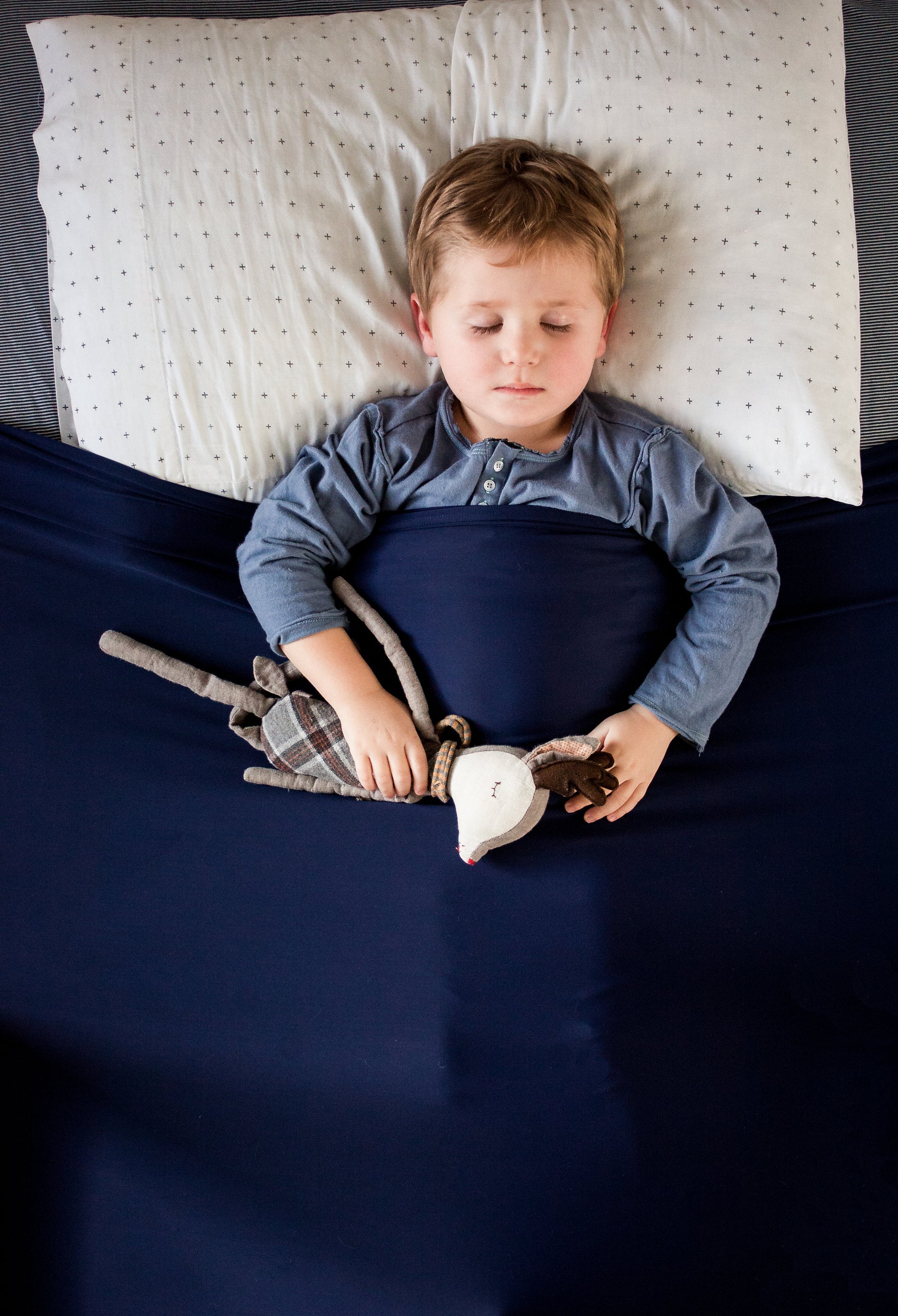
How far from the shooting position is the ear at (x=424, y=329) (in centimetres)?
108

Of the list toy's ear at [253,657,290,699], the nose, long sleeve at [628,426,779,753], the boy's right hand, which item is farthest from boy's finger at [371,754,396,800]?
the nose

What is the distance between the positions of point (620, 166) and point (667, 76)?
0.34 ft

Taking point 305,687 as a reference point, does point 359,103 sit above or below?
above

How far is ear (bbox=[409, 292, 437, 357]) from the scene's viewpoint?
3.53 ft

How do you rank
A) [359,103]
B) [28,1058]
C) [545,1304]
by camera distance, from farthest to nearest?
1. [359,103]
2. [28,1058]
3. [545,1304]

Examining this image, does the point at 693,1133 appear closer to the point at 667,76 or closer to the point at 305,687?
the point at 305,687

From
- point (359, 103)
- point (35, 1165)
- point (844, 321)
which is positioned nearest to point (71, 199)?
point (359, 103)

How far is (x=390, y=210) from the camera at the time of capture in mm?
1106

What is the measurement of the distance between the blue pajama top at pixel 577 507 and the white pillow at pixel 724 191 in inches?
3.1

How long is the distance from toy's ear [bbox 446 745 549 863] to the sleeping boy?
6cm

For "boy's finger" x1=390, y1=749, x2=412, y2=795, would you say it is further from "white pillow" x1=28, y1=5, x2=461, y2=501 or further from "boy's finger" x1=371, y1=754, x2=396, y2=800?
"white pillow" x1=28, y1=5, x2=461, y2=501

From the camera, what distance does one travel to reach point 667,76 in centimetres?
105

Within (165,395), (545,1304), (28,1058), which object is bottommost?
(545,1304)

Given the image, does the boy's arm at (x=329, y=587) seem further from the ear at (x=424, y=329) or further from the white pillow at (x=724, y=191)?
the white pillow at (x=724, y=191)
